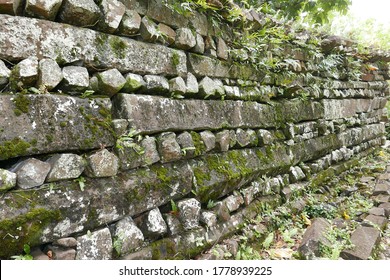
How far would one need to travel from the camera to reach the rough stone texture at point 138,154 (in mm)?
2171

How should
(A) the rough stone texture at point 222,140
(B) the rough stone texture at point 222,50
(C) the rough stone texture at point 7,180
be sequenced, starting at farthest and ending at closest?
(B) the rough stone texture at point 222,50 → (A) the rough stone texture at point 222,140 → (C) the rough stone texture at point 7,180

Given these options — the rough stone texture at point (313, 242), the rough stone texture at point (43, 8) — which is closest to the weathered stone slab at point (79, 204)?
the rough stone texture at point (43, 8)

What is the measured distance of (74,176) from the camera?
189 centimetres

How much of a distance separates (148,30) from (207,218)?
1679 mm

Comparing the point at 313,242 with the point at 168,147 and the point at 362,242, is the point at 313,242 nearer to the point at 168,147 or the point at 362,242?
the point at 362,242

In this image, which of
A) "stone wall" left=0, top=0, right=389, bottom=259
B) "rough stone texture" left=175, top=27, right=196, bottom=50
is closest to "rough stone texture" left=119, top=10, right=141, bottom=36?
"stone wall" left=0, top=0, right=389, bottom=259

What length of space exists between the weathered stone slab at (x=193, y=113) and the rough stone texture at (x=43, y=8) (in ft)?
2.17

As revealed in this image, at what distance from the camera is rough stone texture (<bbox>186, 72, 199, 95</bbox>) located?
278 centimetres

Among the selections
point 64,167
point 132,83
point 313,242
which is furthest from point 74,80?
point 313,242

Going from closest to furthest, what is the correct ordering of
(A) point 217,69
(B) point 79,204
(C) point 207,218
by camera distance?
(B) point 79,204
(C) point 207,218
(A) point 217,69

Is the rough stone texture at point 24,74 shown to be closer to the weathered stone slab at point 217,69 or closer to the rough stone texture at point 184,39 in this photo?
the rough stone texture at point 184,39

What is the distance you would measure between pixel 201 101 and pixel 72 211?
5.14 ft

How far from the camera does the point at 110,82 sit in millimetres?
2117

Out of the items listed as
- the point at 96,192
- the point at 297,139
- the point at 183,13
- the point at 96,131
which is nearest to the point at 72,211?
the point at 96,192
